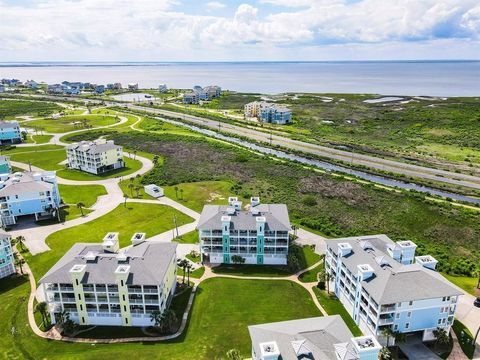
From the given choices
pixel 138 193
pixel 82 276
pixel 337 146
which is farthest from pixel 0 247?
pixel 337 146

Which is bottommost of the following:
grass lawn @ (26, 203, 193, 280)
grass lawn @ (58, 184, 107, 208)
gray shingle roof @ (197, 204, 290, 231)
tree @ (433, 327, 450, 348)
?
tree @ (433, 327, 450, 348)

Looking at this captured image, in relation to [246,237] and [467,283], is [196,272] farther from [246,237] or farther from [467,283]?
[467,283]

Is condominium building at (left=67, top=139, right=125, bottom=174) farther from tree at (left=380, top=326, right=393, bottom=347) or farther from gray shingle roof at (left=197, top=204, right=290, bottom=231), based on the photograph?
tree at (left=380, top=326, right=393, bottom=347)

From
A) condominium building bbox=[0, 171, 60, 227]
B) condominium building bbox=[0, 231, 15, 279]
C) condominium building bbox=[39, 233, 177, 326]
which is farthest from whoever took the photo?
condominium building bbox=[0, 171, 60, 227]

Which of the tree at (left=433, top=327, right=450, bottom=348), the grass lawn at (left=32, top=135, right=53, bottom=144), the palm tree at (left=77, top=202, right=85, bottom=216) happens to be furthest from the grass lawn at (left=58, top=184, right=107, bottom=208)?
the tree at (left=433, top=327, right=450, bottom=348)

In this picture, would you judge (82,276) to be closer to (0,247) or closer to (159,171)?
(0,247)
